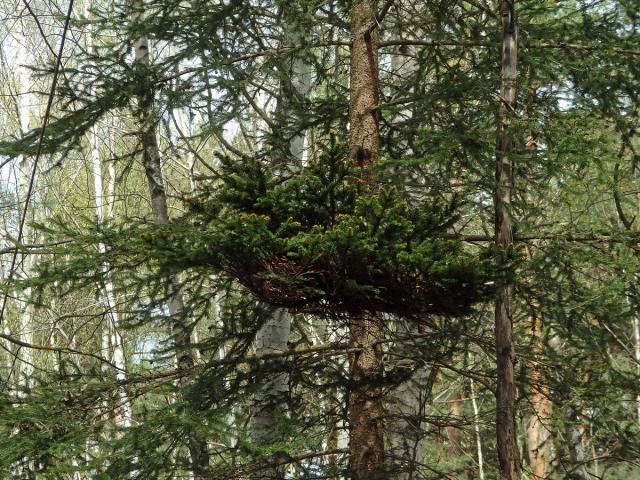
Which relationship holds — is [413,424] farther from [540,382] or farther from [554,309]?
[554,309]

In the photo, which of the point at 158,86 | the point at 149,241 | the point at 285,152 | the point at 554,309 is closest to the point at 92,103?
the point at 158,86

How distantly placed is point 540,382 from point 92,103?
3771mm

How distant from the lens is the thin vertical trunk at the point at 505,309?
4.23 meters

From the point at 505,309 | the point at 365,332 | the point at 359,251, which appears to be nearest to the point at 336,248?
the point at 359,251

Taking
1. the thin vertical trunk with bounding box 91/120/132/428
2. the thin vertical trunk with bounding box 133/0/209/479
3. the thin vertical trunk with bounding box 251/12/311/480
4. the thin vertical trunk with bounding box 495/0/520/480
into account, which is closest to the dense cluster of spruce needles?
the thin vertical trunk with bounding box 495/0/520/480

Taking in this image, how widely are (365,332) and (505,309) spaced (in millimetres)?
972

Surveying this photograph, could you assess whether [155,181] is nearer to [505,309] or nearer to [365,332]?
[365,332]

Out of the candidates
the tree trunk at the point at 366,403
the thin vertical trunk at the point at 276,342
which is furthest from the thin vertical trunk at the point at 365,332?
the thin vertical trunk at the point at 276,342

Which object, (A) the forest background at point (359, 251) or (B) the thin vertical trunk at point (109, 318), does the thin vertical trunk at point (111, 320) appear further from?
(A) the forest background at point (359, 251)

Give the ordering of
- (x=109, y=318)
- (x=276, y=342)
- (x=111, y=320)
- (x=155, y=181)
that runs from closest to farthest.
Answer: (x=276, y=342), (x=155, y=181), (x=111, y=320), (x=109, y=318)

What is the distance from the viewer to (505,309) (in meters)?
4.38

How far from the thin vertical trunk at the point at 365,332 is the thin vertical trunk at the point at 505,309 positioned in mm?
706

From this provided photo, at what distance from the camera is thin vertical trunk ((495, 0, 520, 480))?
13.9ft

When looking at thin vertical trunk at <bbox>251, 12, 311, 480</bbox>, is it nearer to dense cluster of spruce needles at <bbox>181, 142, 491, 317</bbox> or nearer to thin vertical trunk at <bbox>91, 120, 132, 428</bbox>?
thin vertical trunk at <bbox>91, 120, 132, 428</bbox>
